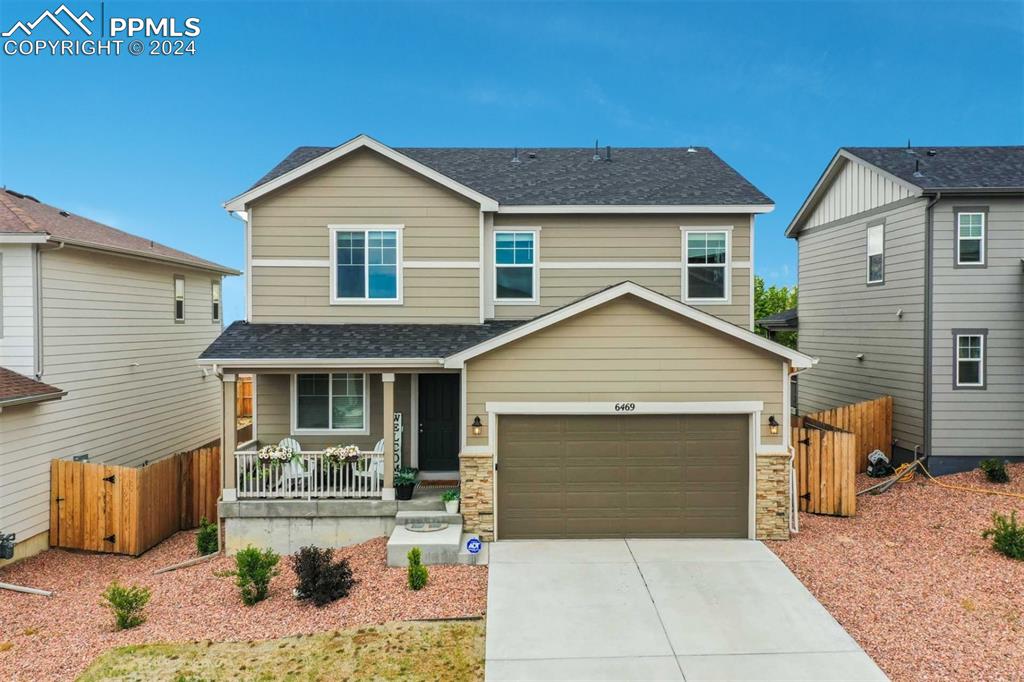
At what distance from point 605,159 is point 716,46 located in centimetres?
2605

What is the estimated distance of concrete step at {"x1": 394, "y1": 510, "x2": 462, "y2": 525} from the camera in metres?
9.80

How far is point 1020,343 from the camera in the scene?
1306 cm

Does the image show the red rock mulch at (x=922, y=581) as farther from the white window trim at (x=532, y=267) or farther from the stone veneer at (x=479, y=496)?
the white window trim at (x=532, y=267)

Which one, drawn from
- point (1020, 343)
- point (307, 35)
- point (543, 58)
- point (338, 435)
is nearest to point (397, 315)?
point (338, 435)

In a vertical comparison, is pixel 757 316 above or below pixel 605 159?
below

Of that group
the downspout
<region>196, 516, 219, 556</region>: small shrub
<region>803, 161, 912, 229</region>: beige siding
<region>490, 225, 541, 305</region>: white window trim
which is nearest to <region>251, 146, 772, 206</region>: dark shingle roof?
<region>490, 225, 541, 305</region>: white window trim

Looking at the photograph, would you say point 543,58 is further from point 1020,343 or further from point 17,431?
point 17,431

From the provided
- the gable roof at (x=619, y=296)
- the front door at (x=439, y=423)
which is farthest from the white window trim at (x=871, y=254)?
the front door at (x=439, y=423)

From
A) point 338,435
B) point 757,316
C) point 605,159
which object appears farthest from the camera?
point 757,316

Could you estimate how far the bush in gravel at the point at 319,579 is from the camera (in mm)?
7848

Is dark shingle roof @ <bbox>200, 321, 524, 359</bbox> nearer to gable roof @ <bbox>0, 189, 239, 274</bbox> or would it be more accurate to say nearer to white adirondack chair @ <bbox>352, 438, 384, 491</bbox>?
white adirondack chair @ <bbox>352, 438, 384, 491</bbox>

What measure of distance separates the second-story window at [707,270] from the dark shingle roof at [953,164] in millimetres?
4673

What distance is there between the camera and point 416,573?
810cm

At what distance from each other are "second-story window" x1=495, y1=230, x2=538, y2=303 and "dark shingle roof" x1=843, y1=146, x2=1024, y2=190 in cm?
846
